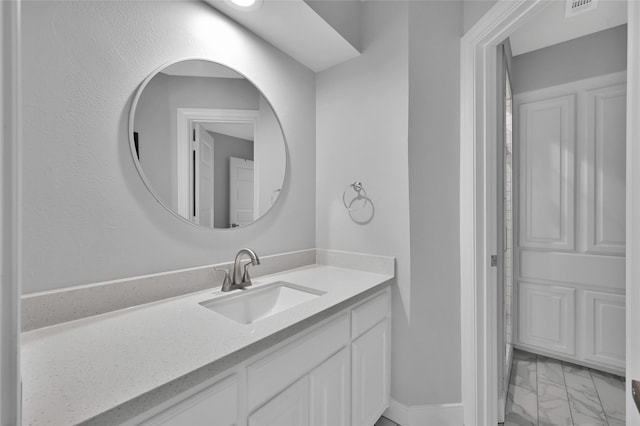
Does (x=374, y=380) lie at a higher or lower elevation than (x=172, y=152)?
lower

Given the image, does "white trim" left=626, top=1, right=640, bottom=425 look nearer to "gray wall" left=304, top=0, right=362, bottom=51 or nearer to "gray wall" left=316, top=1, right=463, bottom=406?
"gray wall" left=316, top=1, right=463, bottom=406

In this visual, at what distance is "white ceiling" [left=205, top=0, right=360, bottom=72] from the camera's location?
1425 mm

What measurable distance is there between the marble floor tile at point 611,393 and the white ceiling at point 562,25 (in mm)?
2528

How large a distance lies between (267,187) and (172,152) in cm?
→ 55

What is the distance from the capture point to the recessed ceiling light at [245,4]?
4.43 feet

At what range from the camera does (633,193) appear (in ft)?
2.62

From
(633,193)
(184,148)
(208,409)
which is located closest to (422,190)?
(633,193)

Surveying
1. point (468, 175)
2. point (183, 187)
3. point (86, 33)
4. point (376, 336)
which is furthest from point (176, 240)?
point (468, 175)

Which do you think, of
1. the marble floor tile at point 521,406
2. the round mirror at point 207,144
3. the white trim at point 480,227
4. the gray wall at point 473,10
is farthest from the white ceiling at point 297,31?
the marble floor tile at point 521,406

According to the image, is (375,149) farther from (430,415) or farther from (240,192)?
(430,415)

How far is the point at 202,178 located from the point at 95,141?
441mm

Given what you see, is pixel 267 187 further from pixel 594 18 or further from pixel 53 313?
pixel 594 18

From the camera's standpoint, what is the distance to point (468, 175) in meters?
1.56

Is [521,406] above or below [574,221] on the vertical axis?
below
